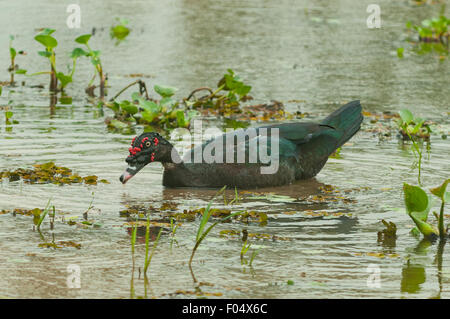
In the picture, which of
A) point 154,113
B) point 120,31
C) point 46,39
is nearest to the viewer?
point 154,113

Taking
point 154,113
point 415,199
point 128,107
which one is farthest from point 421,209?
point 128,107

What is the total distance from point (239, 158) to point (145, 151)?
36.8 inches

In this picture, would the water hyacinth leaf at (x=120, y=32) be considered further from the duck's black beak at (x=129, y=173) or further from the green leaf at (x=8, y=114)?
the duck's black beak at (x=129, y=173)

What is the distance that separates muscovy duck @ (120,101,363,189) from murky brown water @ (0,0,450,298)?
0.19 metres


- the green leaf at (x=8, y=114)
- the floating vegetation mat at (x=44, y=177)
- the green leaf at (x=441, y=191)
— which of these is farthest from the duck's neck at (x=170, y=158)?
the green leaf at (x=8, y=114)

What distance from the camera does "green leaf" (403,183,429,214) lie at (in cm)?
678

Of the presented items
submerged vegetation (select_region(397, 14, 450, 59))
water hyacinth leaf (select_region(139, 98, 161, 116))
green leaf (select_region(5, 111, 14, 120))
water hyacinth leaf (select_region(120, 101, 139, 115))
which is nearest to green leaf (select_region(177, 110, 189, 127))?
water hyacinth leaf (select_region(139, 98, 161, 116))

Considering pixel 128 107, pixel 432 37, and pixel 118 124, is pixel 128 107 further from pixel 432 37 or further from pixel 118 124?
pixel 432 37

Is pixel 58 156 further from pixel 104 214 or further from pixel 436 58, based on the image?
pixel 436 58

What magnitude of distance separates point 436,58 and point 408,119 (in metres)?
7.36

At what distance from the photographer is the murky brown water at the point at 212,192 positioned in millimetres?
6027

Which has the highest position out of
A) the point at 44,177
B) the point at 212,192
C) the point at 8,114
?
the point at 8,114

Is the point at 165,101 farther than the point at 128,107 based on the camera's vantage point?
No

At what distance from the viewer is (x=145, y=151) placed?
8.77 m
